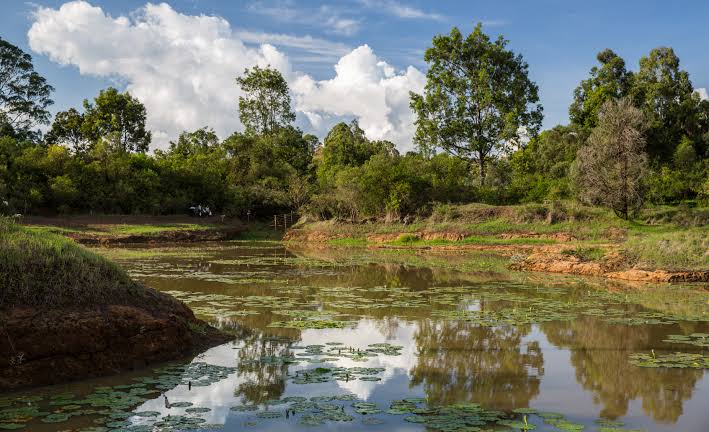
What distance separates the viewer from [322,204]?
151 feet

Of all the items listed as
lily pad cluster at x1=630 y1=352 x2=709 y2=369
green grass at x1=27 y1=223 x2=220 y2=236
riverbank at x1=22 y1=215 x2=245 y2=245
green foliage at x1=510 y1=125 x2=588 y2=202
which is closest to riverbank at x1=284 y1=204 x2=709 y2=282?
riverbank at x1=22 y1=215 x2=245 y2=245

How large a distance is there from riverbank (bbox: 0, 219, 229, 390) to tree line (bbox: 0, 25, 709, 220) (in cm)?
2910

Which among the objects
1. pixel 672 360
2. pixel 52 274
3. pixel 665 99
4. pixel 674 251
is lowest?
pixel 672 360

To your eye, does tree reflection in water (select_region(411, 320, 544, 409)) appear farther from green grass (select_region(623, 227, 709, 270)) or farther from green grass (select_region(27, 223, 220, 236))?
green grass (select_region(27, 223, 220, 236))

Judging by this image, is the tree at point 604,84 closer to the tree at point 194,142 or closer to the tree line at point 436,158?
the tree line at point 436,158


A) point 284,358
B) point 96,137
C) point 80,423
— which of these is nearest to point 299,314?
point 284,358

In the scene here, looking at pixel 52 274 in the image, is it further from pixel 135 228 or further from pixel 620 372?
pixel 135 228

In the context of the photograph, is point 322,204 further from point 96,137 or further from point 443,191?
point 96,137

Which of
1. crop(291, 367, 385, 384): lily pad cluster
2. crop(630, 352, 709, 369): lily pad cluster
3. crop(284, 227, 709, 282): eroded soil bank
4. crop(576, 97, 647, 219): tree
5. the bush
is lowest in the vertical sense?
crop(291, 367, 385, 384): lily pad cluster

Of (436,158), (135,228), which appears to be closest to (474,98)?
(436,158)

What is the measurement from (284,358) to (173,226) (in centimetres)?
3432

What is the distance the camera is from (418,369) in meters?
8.55

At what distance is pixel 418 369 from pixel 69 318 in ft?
17.2

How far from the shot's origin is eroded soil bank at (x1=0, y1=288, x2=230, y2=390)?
763 cm
